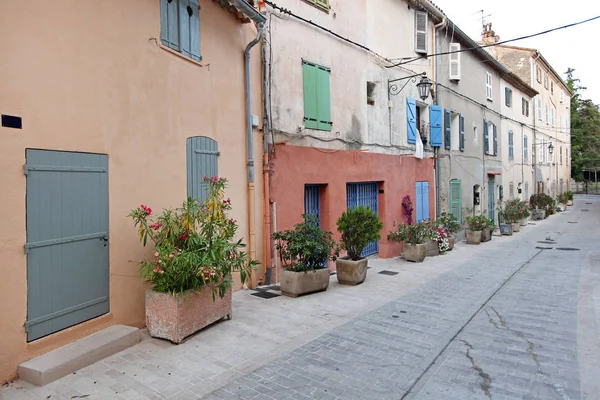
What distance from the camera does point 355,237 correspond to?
801 cm

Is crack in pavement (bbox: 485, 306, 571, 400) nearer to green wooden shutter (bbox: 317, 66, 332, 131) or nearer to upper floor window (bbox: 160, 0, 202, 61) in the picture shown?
green wooden shutter (bbox: 317, 66, 332, 131)

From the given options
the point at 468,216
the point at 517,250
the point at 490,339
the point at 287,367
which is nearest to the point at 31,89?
the point at 287,367

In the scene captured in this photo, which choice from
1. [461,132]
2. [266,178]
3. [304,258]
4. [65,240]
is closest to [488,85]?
[461,132]

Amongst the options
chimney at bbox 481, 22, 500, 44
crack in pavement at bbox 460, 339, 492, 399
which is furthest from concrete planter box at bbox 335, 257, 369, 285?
chimney at bbox 481, 22, 500, 44

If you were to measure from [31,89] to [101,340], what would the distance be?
9.24 feet

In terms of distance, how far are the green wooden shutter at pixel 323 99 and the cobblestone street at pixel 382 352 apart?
3858 mm

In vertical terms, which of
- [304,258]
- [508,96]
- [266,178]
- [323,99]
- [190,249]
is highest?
[508,96]

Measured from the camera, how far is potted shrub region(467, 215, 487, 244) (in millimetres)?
14492

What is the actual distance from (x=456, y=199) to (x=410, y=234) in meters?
5.46

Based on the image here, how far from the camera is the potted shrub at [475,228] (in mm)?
14492

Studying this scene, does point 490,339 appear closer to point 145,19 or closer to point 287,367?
point 287,367

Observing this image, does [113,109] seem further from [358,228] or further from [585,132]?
[585,132]

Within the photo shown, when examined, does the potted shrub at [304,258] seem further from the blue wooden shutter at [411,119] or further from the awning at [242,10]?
the blue wooden shutter at [411,119]

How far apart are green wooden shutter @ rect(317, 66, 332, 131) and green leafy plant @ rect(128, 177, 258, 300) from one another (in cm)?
428
